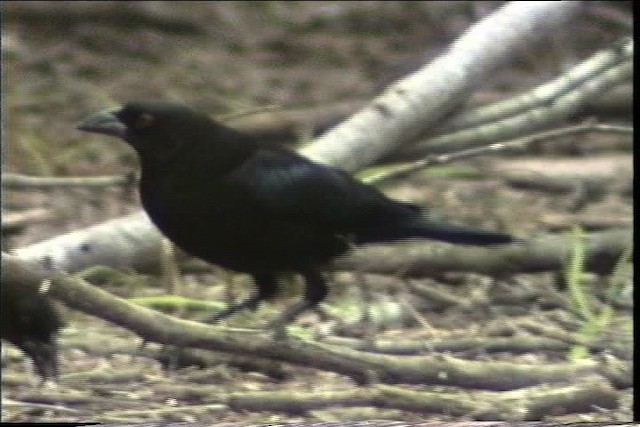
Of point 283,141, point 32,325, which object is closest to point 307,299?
point 283,141

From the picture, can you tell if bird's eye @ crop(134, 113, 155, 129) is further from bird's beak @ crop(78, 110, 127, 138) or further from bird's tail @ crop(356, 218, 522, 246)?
bird's tail @ crop(356, 218, 522, 246)

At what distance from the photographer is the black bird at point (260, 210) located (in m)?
0.95

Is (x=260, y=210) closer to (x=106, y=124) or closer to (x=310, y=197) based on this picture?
(x=310, y=197)

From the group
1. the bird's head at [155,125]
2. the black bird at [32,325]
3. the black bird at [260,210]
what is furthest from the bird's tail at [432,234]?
the black bird at [32,325]

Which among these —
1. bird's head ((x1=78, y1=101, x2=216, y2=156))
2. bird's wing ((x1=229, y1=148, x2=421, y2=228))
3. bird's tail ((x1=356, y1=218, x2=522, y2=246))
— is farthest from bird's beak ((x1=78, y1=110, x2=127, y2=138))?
bird's tail ((x1=356, y1=218, x2=522, y2=246))

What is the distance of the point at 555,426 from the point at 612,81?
0.31m

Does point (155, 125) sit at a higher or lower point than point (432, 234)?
higher

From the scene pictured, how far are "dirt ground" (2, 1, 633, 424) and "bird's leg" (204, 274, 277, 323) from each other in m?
0.01

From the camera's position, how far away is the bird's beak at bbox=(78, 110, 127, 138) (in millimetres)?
981

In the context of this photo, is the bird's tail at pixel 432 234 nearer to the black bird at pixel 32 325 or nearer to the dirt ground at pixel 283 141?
the dirt ground at pixel 283 141

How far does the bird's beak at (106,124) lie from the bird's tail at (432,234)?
24 centimetres

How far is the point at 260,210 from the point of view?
956mm

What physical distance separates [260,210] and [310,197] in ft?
0.15

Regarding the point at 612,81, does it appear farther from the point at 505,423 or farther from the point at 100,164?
the point at 100,164
